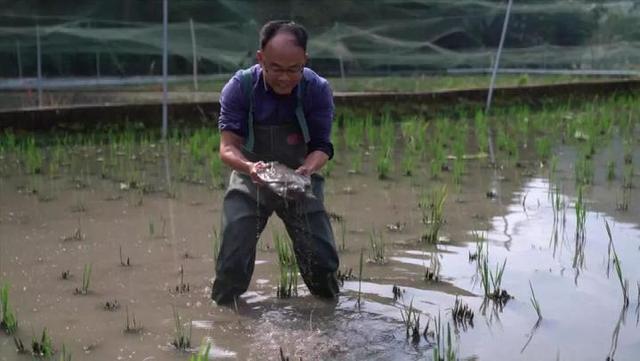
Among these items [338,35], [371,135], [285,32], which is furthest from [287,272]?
[338,35]

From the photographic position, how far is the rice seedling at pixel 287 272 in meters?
3.01

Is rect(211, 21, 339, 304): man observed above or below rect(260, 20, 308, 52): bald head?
below

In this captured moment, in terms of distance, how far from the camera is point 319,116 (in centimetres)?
295

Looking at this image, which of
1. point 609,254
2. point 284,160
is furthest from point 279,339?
point 609,254

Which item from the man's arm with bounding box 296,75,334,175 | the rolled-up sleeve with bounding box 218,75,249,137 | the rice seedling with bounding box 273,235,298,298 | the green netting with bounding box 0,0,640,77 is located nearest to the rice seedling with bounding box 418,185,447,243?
the rice seedling with bounding box 273,235,298,298

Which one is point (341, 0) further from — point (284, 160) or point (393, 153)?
point (284, 160)

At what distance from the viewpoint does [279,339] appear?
255 centimetres

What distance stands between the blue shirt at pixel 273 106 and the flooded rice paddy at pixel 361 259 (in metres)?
0.57

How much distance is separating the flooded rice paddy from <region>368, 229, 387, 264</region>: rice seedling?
1 centimetres

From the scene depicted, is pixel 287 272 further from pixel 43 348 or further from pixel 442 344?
pixel 43 348

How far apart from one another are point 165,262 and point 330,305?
88 centimetres

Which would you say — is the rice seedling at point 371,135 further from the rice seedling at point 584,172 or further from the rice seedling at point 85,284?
the rice seedling at point 85,284

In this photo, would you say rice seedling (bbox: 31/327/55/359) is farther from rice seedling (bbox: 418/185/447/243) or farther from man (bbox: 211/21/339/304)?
rice seedling (bbox: 418/185/447/243)

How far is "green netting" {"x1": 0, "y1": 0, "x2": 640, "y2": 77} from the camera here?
9797 mm
